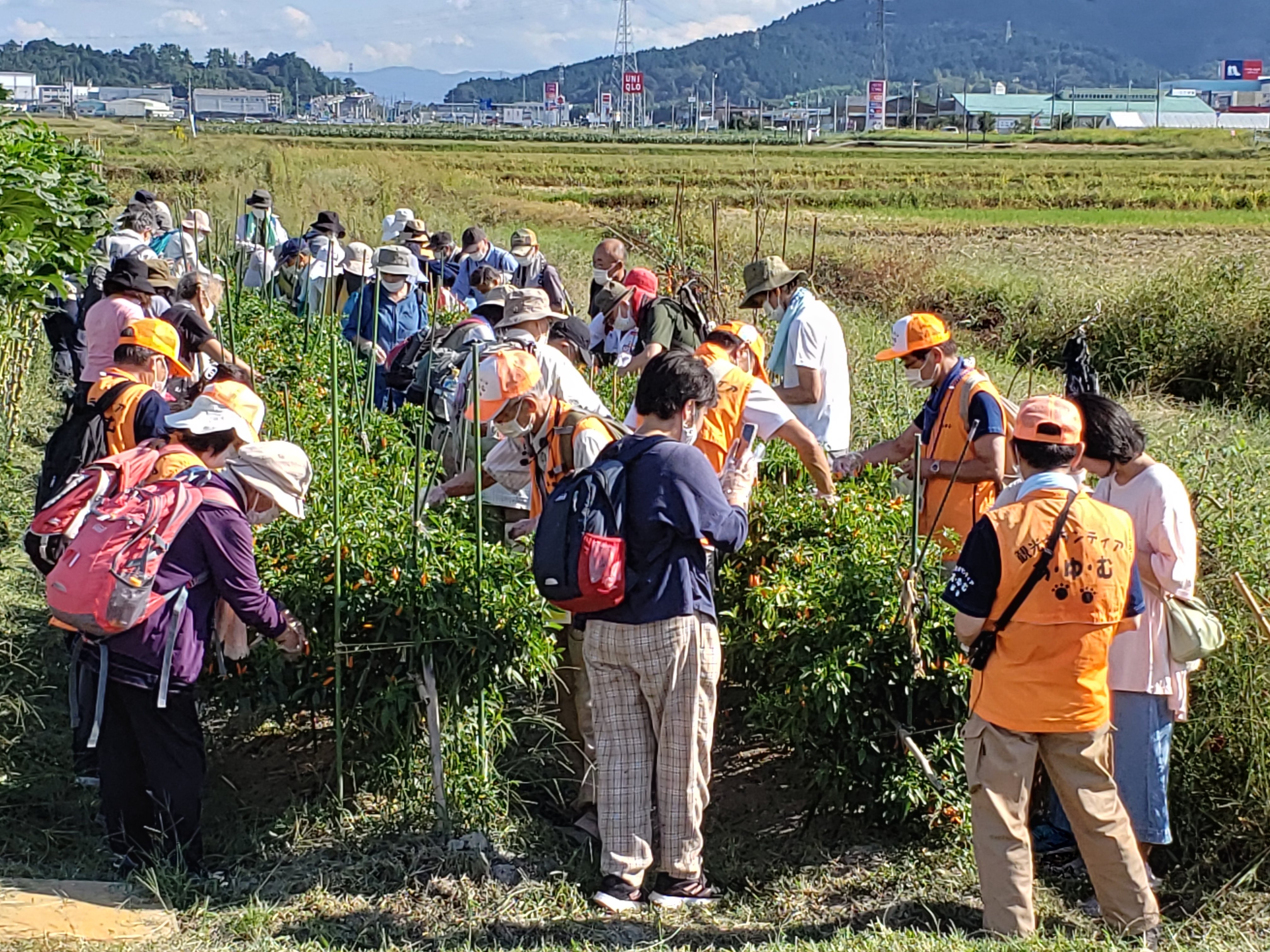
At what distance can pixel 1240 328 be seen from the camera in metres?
14.0

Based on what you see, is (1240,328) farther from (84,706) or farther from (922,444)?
(84,706)

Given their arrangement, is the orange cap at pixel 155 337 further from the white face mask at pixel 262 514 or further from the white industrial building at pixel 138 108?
the white industrial building at pixel 138 108

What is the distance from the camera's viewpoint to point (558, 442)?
477 cm

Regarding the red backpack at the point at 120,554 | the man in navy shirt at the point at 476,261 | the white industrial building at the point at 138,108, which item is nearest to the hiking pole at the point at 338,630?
the red backpack at the point at 120,554

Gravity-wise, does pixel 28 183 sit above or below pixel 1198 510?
above

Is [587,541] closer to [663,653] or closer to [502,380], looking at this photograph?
[663,653]

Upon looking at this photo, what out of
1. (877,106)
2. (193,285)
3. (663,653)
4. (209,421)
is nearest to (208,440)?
(209,421)

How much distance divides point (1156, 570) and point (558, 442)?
2.01 meters

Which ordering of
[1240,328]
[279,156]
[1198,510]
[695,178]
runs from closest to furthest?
[1198,510], [1240,328], [279,156], [695,178]

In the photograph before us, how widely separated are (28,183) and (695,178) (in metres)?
41.1

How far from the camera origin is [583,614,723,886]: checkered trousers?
13.9ft

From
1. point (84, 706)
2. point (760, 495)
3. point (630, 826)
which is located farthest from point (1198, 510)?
point (84, 706)

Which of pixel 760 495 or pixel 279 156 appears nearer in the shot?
pixel 760 495

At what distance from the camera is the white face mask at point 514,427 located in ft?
15.7
